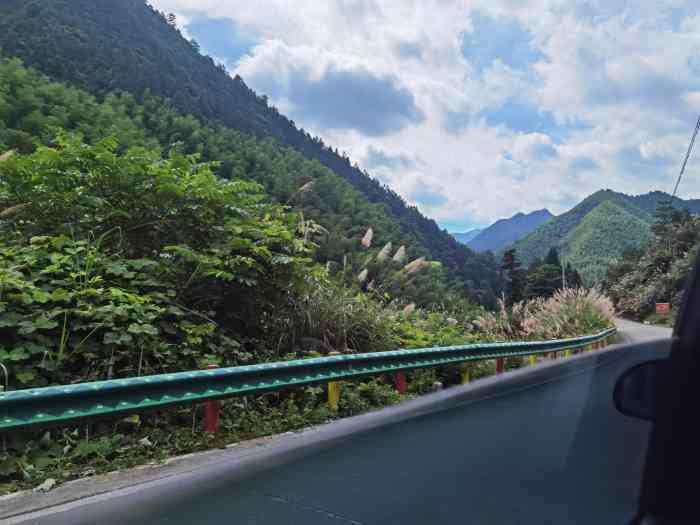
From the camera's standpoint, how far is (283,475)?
13.0 ft

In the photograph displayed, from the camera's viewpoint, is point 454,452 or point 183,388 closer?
point 454,452

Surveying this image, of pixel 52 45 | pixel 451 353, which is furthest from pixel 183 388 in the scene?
pixel 52 45

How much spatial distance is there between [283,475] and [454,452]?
1.21 m

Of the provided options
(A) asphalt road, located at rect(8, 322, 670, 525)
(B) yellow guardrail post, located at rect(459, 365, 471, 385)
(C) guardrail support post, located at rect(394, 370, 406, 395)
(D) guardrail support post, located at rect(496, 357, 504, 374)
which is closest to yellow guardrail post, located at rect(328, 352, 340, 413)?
(C) guardrail support post, located at rect(394, 370, 406, 395)

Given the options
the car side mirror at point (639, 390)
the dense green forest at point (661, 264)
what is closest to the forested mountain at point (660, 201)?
the dense green forest at point (661, 264)

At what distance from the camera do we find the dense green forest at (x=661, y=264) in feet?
5.70

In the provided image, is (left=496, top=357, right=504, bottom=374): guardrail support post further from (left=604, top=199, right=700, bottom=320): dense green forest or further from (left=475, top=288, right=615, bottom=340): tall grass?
(left=604, top=199, right=700, bottom=320): dense green forest

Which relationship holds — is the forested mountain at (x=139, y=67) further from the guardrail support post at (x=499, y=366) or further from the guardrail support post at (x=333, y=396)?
the guardrail support post at (x=333, y=396)

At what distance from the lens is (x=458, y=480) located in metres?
3.61

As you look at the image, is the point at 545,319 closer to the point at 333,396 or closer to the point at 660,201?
the point at 333,396

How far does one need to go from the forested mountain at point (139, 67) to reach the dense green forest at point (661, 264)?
82.2 metres

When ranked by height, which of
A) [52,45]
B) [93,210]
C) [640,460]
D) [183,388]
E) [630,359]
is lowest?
[183,388]

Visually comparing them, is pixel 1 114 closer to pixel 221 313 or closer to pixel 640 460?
pixel 221 313

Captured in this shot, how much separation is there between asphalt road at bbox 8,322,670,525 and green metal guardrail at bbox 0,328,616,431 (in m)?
0.70
